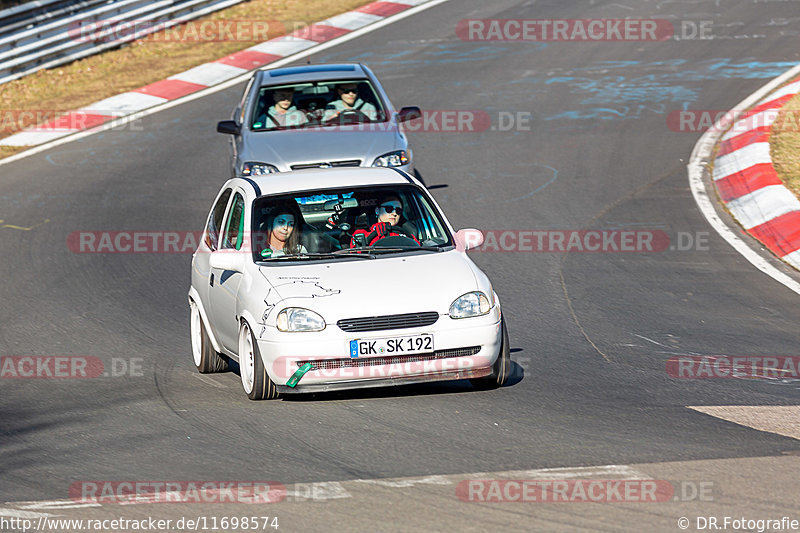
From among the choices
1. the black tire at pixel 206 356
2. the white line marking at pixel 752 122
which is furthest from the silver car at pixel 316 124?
the white line marking at pixel 752 122

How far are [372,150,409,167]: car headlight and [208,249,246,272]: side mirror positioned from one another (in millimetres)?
5086

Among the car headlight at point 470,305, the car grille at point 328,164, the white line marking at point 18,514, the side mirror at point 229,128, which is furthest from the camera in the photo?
the side mirror at point 229,128

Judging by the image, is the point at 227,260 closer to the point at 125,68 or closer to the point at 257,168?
the point at 257,168

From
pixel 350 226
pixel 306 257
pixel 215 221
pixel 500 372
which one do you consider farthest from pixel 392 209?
pixel 500 372

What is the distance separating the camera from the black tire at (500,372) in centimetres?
849

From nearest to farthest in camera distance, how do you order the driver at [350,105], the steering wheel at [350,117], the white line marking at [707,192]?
1. the white line marking at [707,192]
2. the steering wheel at [350,117]
3. the driver at [350,105]

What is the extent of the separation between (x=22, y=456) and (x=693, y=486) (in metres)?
4.02

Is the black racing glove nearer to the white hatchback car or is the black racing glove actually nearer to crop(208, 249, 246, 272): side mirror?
the white hatchback car

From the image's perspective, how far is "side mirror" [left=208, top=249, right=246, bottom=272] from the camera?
29.5ft

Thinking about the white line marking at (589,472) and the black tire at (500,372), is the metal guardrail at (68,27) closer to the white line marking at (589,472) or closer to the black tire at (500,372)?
the black tire at (500,372)

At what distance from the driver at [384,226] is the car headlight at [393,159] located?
4.41 m

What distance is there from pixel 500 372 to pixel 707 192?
7479 millimetres

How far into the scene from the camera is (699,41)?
23.4 m

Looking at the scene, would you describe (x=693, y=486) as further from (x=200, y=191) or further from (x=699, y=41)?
(x=699, y=41)
